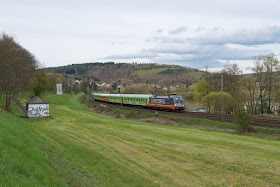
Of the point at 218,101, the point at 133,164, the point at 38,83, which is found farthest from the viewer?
the point at 38,83

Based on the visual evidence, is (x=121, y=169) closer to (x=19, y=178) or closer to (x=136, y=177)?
(x=136, y=177)

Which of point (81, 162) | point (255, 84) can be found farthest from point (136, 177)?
point (255, 84)

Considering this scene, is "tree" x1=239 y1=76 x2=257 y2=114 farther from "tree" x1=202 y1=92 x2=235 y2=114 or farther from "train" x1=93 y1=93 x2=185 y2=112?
"train" x1=93 y1=93 x2=185 y2=112

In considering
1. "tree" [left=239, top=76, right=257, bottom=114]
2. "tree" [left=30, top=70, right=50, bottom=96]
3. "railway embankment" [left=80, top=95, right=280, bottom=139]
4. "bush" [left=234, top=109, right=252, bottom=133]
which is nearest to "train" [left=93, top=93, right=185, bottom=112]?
"railway embankment" [left=80, top=95, right=280, bottom=139]

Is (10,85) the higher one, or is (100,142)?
(10,85)

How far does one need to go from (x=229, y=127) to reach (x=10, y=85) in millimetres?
28644

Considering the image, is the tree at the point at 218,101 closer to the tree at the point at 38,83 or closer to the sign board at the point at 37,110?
the sign board at the point at 37,110

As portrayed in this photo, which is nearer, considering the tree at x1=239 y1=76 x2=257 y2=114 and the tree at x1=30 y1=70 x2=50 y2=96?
the tree at x1=239 y1=76 x2=257 y2=114

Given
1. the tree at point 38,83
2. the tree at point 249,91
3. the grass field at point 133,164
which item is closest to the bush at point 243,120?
the grass field at point 133,164

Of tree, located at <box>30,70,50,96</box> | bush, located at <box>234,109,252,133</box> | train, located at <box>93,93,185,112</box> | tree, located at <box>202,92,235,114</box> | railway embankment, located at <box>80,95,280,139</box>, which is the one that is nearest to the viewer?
bush, located at <box>234,109,252,133</box>

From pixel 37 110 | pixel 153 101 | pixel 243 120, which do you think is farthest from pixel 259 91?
pixel 37 110

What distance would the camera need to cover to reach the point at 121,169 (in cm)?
1138

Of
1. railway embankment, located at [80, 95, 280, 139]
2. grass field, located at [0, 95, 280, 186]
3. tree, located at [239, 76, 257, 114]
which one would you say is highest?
tree, located at [239, 76, 257, 114]

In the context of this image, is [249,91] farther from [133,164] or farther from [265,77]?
[133,164]
